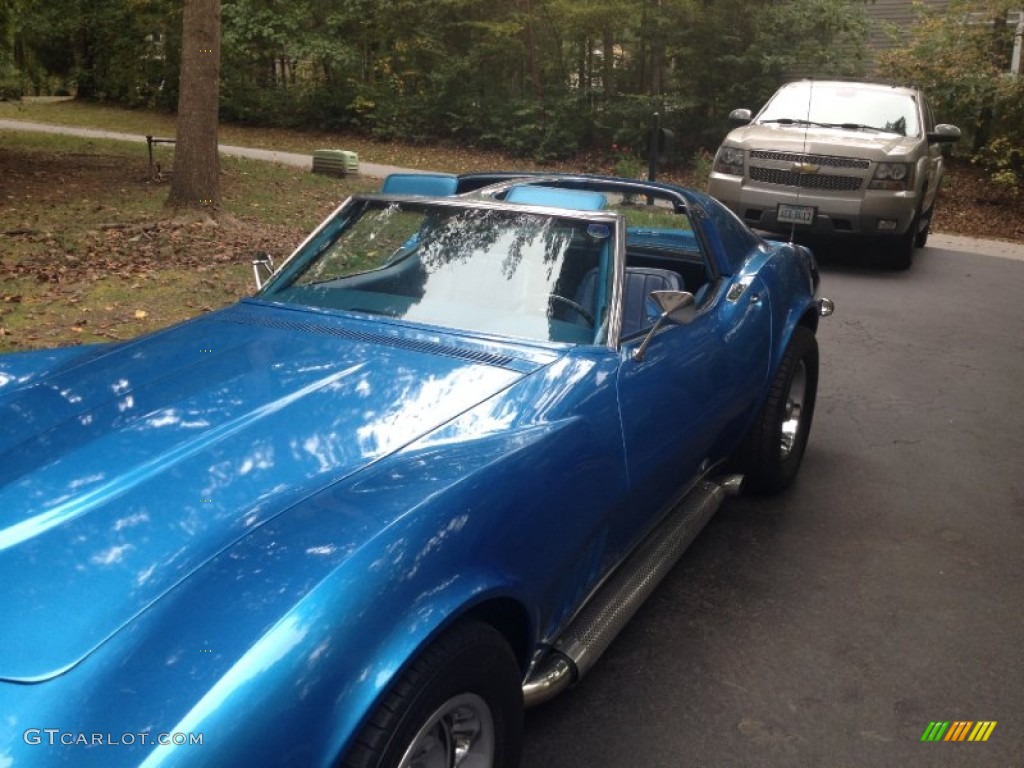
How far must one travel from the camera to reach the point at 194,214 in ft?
33.6

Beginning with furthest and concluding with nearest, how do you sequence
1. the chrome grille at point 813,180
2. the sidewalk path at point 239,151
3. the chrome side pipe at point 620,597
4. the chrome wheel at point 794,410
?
the sidewalk path at point 239,151, the chrome grille at point 813,180, the chrome wheel at point 794,410, the chrome side pipe at point 620,597

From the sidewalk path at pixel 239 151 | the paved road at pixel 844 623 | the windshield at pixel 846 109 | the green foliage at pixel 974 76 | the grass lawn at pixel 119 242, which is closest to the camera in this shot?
the paved road at pixel 844 623

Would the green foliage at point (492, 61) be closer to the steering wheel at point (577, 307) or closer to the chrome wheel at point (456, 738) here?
the steering wheel at point (577, 307)

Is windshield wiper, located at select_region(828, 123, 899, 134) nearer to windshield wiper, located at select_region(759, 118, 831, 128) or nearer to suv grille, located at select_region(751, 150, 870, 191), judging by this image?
windshield wiper, located at select_region(759, 118, 831, 128)

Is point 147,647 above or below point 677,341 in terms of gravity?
below

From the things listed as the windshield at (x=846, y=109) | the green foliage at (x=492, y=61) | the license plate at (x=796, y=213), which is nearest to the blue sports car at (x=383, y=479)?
the license plate at (x=796, y=213)

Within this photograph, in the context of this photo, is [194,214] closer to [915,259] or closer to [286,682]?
[915,259]

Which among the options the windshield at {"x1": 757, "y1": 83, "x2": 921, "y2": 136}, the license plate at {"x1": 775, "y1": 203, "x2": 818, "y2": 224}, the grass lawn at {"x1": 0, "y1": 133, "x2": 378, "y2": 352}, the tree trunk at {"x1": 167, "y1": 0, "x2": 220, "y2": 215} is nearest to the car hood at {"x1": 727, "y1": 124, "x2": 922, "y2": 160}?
the windshield at {"x1": 757, "y1": 83, "x2": 921, "y2": 136}

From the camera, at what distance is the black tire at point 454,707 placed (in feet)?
5.86

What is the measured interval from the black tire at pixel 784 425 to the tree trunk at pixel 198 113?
7355 mm

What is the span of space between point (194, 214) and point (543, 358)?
8.16 metres

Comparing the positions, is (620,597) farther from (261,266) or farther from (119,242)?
(119,242)

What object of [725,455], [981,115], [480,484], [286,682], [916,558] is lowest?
[916,558]

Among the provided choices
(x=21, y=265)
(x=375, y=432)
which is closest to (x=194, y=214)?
(x=21, y=265)
